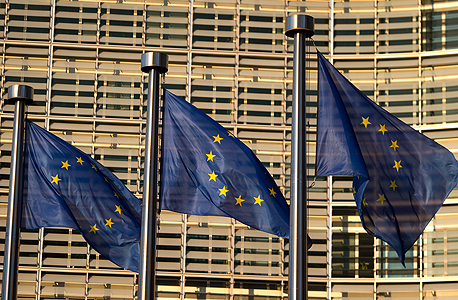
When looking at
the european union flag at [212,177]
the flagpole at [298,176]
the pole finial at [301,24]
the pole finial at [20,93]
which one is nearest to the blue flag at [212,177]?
the european union flag at [212,177]

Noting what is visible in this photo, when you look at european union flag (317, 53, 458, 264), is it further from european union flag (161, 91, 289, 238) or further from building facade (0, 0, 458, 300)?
building facade (0, 0, 458, 300)

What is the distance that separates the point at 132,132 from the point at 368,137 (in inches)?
333

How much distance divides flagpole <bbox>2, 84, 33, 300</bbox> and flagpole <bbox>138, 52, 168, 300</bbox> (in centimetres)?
226

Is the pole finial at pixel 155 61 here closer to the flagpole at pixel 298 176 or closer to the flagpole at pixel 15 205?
the flagpole at pixel 298 176

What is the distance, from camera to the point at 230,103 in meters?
15.0

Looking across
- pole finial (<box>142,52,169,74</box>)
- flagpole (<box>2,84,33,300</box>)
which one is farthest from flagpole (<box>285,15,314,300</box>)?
flagpole (<box>2,84,33,300</box>)

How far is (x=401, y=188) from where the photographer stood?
24.3 ft

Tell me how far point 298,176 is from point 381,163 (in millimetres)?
1154

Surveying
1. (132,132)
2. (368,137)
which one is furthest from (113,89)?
(368,137)

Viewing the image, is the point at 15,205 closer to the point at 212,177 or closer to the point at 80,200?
the point at 80,200

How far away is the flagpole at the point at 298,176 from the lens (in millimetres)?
6766

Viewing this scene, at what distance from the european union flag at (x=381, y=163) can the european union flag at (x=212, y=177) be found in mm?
936

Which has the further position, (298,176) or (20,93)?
(20,93)

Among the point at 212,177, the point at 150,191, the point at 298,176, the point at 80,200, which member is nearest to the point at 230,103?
the point at 80,200
